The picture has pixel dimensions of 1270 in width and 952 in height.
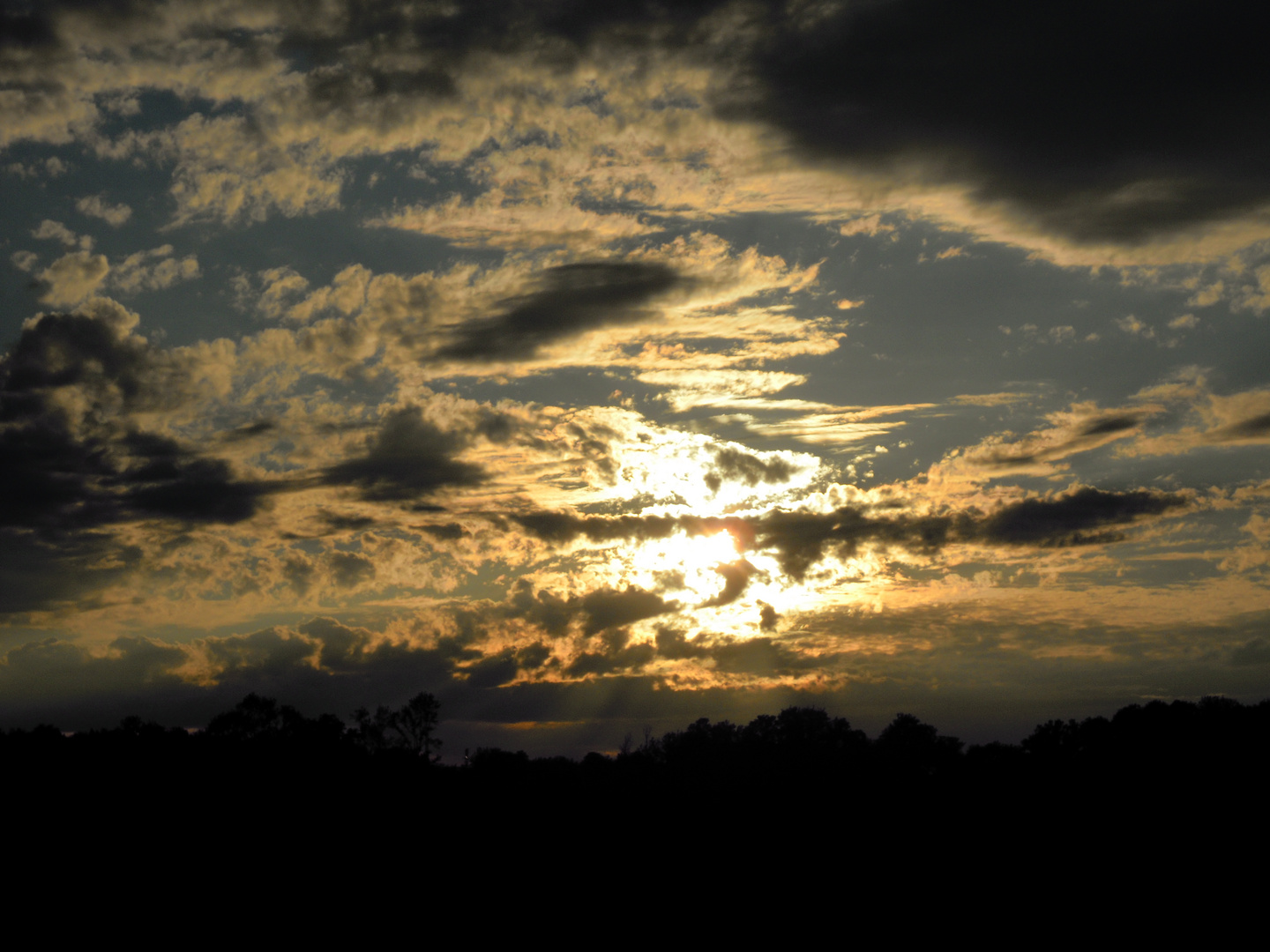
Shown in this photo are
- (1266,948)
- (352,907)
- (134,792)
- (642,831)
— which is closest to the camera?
(1266,948)

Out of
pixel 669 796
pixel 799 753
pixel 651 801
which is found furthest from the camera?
pixel 799 753

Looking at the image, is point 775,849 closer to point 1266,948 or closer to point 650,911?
point 650,911

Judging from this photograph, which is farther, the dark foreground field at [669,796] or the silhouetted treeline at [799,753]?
the silhouetted treeline at [799,753]

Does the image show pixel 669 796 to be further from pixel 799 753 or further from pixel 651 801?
pixel 799 753

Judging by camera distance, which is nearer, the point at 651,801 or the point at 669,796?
the point at 651,801

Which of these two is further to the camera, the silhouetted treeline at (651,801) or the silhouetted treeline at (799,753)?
the silhouetted treeline at (799,753)

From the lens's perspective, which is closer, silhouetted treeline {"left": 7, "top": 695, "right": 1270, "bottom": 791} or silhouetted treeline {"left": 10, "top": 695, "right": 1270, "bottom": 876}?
silhouetted treeline {"left": 10, "top": 695, "right": 1270, "bottom": 876}

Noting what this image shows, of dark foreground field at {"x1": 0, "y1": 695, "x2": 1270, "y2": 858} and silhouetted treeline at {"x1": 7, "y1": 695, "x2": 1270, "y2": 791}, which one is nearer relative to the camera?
dark foreground field at {"x1": 0, "y1": 695, "x2": 1270, "y2": 858}

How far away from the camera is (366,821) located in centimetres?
8638

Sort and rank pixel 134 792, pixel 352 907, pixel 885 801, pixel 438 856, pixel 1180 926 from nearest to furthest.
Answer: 1. pixel 1180 926
2. pixel 352 907
3. pixel 438 856
4. pixel 134 792
5. pixel 885 801

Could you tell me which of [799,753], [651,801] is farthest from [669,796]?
[799,753]

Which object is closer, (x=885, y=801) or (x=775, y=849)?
(x=775, y=849)

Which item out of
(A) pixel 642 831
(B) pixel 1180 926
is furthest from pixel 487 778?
(B) pixel 1180 926

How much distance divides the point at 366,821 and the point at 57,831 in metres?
25.6
